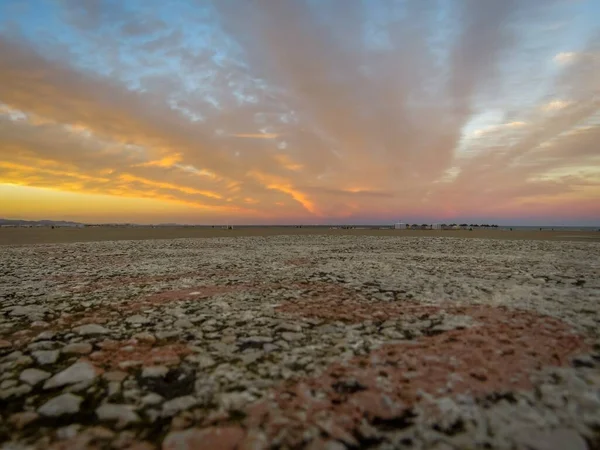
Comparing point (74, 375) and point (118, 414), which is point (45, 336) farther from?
point (118, 414)

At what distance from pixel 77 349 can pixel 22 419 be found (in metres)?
1.74

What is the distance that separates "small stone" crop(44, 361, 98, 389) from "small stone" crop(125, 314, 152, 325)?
5.74 ft

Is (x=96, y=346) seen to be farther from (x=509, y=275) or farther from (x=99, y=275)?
(x=509, y=275)

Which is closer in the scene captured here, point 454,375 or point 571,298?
point 454,375

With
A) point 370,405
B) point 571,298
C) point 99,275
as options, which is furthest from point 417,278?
point 99,275

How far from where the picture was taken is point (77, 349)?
455 centimetres

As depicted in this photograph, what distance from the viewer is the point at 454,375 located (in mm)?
3578

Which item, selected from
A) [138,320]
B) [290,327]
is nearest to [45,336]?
[138,320]

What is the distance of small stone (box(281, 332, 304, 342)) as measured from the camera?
4856 mm

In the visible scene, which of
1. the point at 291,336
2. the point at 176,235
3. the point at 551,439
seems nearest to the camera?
the point at 551,439

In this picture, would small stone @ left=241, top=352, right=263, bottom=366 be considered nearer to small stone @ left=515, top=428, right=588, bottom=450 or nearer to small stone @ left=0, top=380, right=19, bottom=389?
small stone @ left=0, top=380, right=19, bottom=389

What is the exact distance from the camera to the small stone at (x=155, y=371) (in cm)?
377

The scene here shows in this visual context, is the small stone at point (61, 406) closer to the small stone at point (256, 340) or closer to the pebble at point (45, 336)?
the small stone at point (256, 340)

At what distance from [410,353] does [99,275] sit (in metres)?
10.9
